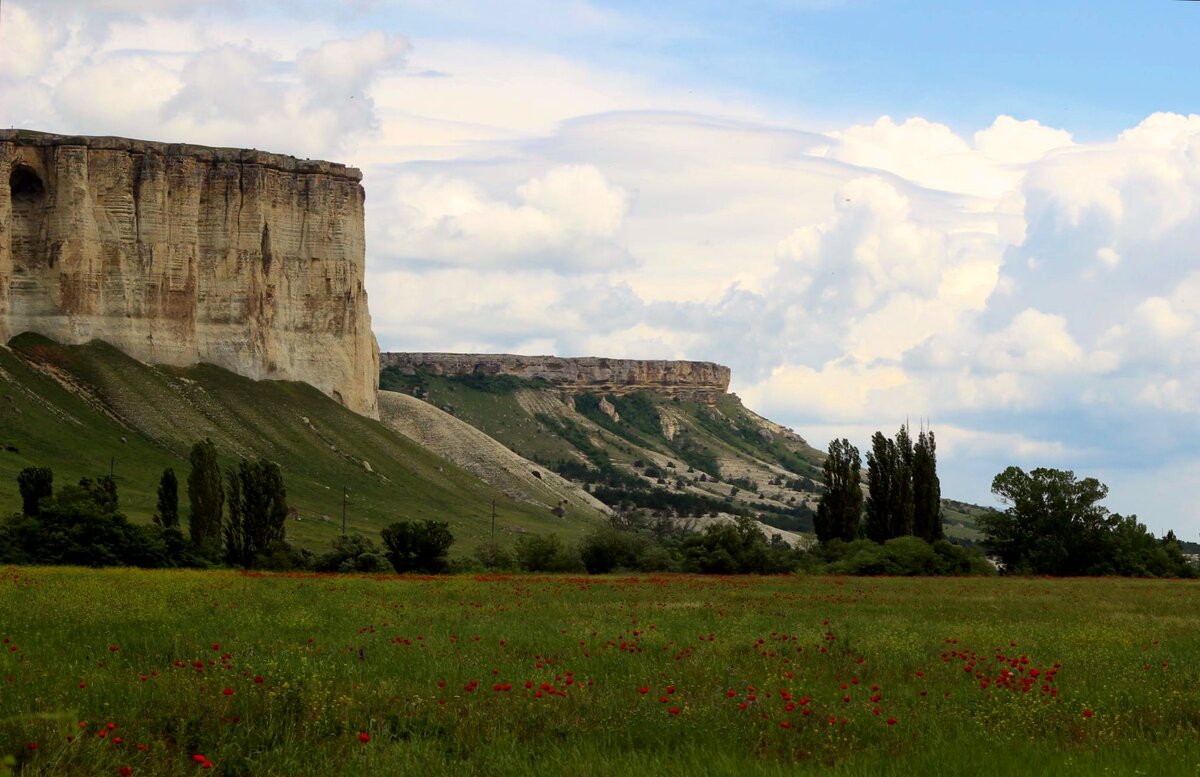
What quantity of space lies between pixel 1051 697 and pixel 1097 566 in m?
50.5

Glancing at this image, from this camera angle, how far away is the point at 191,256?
13212 cm

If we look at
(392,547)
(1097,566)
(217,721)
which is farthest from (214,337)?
(217,721)

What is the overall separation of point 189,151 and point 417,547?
302 ft

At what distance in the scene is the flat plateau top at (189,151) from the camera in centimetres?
12500

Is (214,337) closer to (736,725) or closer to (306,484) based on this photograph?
(306,484)

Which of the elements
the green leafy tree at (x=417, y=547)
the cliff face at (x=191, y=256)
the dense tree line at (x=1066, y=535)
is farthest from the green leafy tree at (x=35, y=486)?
the cliff face at (x=191, y=256)

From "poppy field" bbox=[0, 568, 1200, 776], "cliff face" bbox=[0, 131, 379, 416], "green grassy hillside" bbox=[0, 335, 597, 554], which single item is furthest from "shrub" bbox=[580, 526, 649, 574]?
"cliff face" bbox=[0, 131, 379, 416]

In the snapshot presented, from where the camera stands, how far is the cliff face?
123 metres

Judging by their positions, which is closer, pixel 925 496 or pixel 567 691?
pixel 567 691

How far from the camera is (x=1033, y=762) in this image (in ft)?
40.1

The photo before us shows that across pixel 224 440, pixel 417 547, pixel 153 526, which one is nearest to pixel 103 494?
pixel 153 526

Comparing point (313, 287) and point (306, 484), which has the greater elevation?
point (313, 287)

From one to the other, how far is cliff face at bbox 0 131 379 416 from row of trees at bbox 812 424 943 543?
76297 millimetres

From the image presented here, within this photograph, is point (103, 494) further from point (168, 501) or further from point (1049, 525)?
point (1049, 525)
